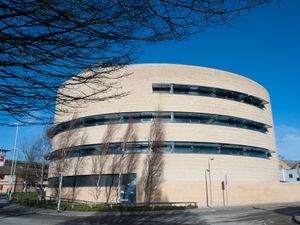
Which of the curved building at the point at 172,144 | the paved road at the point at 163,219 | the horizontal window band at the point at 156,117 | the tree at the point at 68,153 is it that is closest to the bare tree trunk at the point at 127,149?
the curved building at the point at 172,144

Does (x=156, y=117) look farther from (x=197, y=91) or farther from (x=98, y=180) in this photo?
(x=98, y=180)

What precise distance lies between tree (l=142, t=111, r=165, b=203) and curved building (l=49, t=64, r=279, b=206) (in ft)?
0.65

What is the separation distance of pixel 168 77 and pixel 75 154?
14.3 metres

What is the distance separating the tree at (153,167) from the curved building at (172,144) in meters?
0.20

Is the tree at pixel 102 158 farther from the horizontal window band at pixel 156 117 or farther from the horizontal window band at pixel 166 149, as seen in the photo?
the horizontal window band at pixel 156 117

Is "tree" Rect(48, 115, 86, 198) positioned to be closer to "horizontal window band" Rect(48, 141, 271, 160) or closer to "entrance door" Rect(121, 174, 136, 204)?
"horizontal window band" Rect(48, 141, 271, 160)

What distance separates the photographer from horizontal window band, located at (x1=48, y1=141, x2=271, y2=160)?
3102cm

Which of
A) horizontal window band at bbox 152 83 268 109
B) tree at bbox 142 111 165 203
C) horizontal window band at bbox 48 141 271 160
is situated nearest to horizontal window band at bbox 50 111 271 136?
tree at bbox 142 111 165 203

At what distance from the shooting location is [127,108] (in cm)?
3297

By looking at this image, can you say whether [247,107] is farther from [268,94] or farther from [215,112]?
[268,94]

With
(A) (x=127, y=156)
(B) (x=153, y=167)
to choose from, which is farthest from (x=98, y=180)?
(B) (x=153, y=167)

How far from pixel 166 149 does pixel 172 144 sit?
852mm

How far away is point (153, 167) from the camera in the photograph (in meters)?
29.8

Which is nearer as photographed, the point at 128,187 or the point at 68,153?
the point at 128,187
